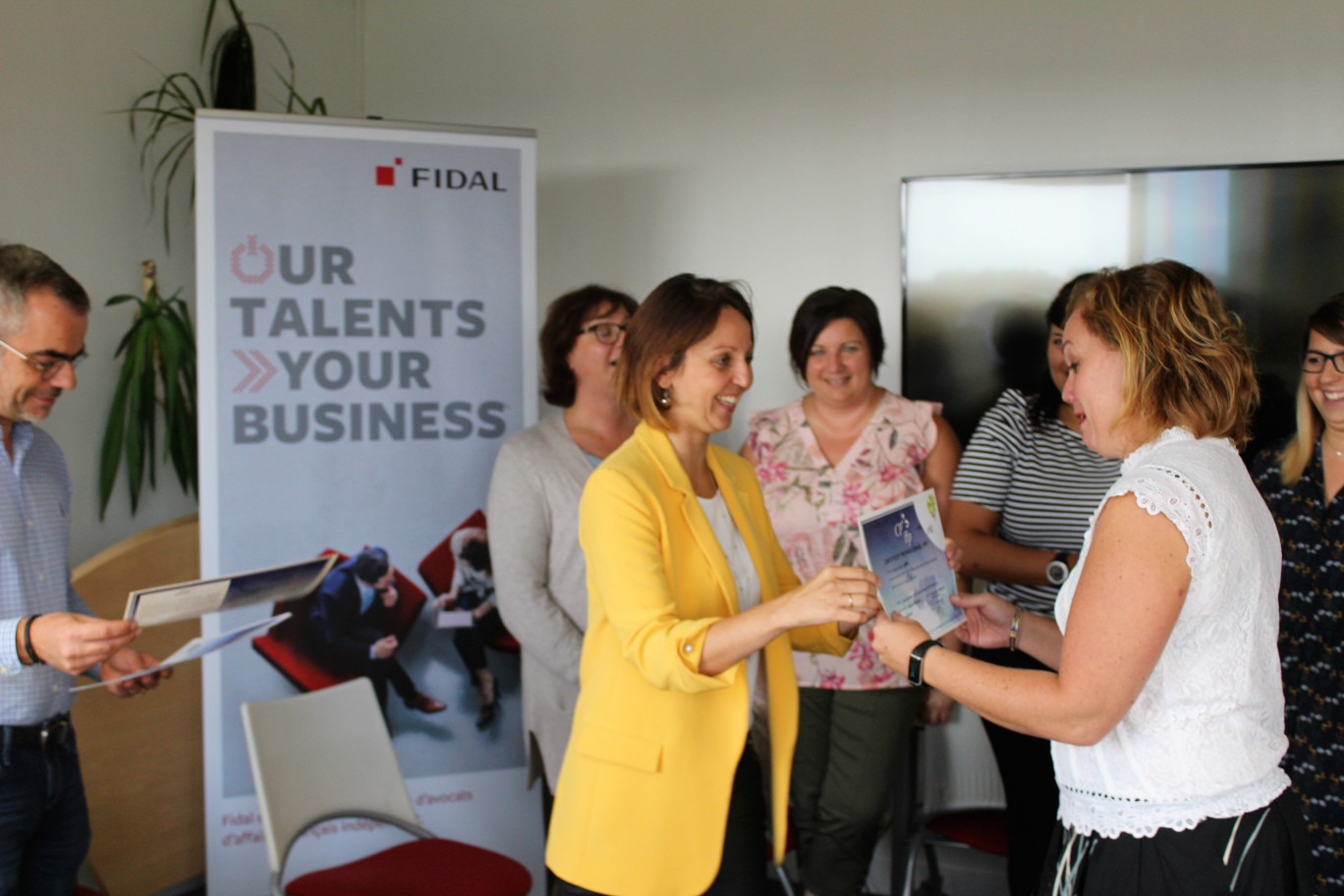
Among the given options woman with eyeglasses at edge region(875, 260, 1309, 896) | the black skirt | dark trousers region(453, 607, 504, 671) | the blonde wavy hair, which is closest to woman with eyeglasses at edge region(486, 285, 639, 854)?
dark trousers region(453, 607, 504, 671)

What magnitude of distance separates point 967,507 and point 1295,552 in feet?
2.54

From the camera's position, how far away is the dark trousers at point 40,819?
1.86m

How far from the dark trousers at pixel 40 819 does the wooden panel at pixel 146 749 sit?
2.71 ft

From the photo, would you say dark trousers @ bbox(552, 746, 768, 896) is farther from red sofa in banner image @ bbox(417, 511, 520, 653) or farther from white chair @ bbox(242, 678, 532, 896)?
red sofa in banner image @ bbox(417, 511, 520, 653)

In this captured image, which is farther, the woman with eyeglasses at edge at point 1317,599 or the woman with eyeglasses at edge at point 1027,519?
the woman with eyeglasses at edge at point 1027,519

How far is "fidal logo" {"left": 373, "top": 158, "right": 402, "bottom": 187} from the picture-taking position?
307 centimetres

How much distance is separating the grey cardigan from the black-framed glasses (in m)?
1.80

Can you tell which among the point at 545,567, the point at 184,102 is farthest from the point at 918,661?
the point at 184,102

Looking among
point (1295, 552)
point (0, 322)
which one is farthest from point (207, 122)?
point (1295, 552)

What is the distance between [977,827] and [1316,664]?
41.3 inches

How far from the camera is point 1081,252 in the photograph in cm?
332

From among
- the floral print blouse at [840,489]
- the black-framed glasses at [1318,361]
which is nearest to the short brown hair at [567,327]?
the floral print blouse at [840,489]

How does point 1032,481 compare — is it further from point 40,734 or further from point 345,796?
point 40,734

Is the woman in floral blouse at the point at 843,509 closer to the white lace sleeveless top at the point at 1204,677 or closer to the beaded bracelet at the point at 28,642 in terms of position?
the white lace sleeveless top at the point at 1204,677
